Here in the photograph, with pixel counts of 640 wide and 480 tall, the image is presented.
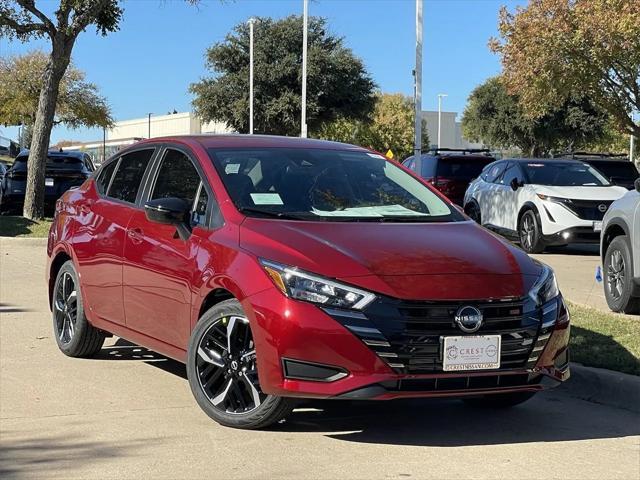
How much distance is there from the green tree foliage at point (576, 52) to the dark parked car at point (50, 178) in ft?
34.1

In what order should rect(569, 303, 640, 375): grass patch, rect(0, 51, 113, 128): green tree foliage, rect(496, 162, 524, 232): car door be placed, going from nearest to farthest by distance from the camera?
rect(569, 303, 640, 375): grass patch < rect(496, 162, 524, 232): car door < rect(0, 51, 113, 128): green tree foliage

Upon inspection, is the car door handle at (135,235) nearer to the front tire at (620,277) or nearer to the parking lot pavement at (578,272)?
the front tire at (620,277)

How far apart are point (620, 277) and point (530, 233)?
6721mm

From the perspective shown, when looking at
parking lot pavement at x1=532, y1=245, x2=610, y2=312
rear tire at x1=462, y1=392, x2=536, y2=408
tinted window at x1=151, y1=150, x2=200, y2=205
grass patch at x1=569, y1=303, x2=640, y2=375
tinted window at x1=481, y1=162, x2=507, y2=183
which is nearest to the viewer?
rear tire at x1=462, y1=392, x2=536, y2=408

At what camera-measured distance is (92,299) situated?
6.52 metres

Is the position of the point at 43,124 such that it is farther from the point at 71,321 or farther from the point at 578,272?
the point at 71,321

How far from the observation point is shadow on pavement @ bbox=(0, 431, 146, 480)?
172 inches

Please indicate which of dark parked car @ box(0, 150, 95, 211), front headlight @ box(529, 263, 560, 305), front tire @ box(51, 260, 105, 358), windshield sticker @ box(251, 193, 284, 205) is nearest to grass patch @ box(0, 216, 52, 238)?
dark parked car @ box(0, 150, 95, 211)

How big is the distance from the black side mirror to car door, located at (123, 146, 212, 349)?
51mm

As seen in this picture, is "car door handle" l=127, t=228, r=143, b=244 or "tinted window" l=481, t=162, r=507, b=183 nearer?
"car door handle" l=127, t=228, r=143, b=244

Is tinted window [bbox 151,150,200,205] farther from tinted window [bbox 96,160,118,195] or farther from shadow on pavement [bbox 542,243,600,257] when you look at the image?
shadow on pavement [bbox 542,243,600,257]

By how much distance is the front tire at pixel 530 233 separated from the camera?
48.9ft

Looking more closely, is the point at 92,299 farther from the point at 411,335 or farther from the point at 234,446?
the point at 411,335

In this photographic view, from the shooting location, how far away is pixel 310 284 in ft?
14.8
